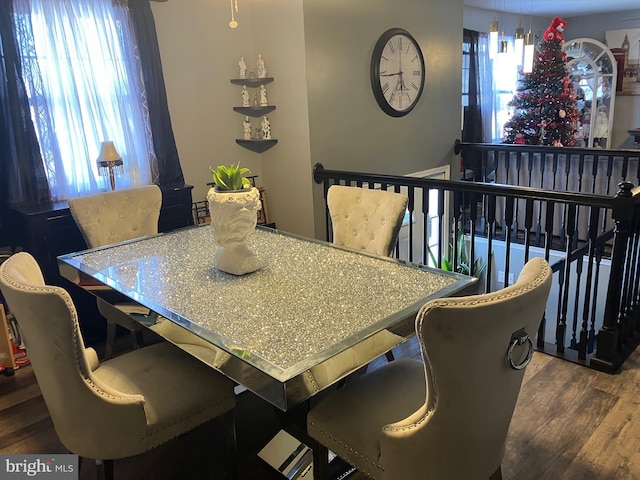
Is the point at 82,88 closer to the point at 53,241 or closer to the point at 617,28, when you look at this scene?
the point at 53,241

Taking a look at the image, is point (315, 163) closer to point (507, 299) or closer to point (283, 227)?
point (283, 227)

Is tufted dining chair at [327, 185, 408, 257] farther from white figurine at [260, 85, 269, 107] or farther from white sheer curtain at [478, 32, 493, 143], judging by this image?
white sheer curtain at [478, 32, 493, 143]

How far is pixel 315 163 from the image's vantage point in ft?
12.2

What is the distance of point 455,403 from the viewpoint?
1.25 m

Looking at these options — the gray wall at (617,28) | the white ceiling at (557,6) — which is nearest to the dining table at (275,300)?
the white ceiling at (557,6)

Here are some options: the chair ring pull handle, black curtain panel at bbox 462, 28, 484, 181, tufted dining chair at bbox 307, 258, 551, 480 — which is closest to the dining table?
tufted dining chair at bbox 307, 258, 551, 480

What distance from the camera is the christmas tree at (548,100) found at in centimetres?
649

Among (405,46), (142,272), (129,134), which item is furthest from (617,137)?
(142,272)

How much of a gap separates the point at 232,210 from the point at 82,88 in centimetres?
186

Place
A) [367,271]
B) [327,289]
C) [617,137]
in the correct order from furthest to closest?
[617,137]
[367,271]
[327,289]

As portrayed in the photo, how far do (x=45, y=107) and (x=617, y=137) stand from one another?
8759 millimetres

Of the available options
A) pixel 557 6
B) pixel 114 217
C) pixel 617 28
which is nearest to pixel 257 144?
pixel 114 217

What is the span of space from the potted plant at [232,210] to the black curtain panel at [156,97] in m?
1.64

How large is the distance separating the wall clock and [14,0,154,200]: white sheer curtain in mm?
1772
